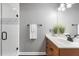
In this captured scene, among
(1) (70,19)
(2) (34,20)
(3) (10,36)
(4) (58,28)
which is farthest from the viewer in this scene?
(3) (10,36)

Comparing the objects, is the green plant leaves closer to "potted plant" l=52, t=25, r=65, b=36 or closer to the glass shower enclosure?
"potted plant" l=52, t=25, r=65, b=36

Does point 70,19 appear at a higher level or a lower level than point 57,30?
higher

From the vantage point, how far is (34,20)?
5.97 feet

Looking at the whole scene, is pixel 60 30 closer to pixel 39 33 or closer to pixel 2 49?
pixel 39 33

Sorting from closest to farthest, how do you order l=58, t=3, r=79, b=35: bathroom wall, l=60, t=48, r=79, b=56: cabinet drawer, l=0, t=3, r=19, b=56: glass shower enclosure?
l=60, t=48, r=79, b=56: cabinet drawer, l=58, t=3, r=79, b=35: bathroom wall, l=0, t=3, r=19, b=56: glass shower enclosure

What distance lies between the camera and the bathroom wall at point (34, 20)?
1558 mm

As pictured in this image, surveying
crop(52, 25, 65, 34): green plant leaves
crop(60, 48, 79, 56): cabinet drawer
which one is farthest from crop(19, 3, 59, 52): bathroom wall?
crop(60, 48, 79, 56): cabinet drawer

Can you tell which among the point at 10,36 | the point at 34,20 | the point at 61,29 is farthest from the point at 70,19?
the point at 10,36

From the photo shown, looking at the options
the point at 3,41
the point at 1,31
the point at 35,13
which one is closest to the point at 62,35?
the point at 35,13

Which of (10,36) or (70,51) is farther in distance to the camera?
(10,36)

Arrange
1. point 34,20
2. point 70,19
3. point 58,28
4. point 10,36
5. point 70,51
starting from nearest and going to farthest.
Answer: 1. point 70,51
2. point 58,28
3. point 70,19
4. point 34,20
5. point 10,36

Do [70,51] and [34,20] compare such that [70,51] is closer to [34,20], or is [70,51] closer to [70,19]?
[70,19]

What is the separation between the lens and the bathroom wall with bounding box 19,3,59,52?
1558 millimetres

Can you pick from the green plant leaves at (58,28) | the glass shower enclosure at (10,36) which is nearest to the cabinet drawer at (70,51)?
the green plant leaves at (58,28)
